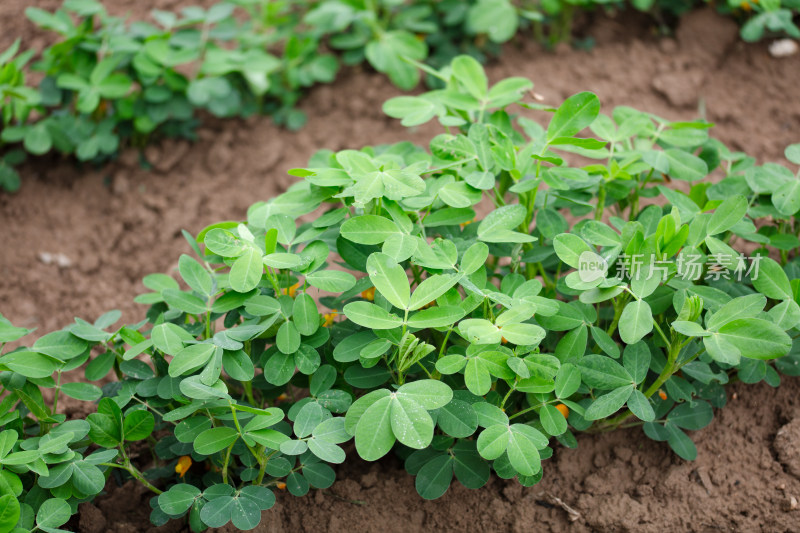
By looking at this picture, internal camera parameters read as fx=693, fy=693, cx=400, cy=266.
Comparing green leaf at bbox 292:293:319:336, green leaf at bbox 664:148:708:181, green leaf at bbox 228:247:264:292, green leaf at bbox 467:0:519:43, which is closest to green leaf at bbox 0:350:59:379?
green leaf at bbox 228:247:264:292

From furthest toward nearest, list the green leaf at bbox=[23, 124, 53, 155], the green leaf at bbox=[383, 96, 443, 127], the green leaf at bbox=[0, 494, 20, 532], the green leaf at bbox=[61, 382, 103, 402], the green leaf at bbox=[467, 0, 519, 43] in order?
the green leaf at bbox=[467, 0, 519, 43] < the green leaf at bbox=[23, 124, 53, 155] < the green leaf at bbox=[383, 96, 443, 127] < the green leaf at bbox=[61, 382, 103, 402] < the green leaf at bbox=[0, 494, 20, 532]

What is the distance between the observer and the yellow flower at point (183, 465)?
1874 millimetres

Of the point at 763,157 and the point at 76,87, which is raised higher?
the point at 76,87

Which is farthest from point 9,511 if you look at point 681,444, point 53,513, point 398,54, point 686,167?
point 398,54

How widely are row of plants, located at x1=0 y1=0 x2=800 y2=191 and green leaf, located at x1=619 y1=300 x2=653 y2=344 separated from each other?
5.87 feet

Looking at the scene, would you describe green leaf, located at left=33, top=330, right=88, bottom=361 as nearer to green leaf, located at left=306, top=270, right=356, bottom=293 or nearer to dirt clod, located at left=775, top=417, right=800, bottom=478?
green leaf, located at left=306, top=270, right=356, bottom=293

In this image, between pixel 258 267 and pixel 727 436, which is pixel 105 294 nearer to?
pixel 258 267

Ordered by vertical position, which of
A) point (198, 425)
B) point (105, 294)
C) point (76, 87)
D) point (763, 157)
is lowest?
point (105, 294)

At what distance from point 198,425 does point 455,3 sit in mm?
2490

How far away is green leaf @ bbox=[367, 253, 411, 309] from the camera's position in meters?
1.65

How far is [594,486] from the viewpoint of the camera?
6.27ft

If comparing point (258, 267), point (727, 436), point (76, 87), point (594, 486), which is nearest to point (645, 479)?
point (594, 486)

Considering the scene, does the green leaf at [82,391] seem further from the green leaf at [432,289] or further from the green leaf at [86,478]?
the green leaf at [432,289]

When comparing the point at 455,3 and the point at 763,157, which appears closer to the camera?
the point at 763,157
